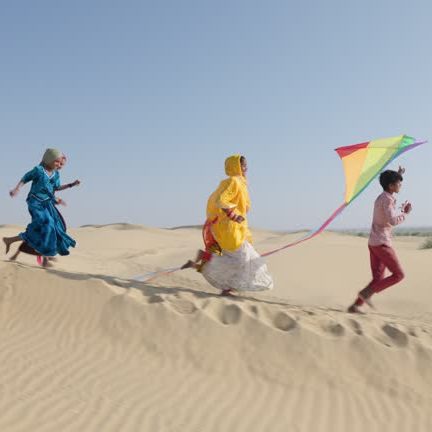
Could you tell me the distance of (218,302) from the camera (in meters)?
5.34

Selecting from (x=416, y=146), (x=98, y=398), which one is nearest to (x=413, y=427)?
(x=98, y=398)

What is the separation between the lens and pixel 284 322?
497cm

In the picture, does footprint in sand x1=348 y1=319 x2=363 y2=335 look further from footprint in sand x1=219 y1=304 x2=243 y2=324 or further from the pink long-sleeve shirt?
the pink long-sleeve shirt

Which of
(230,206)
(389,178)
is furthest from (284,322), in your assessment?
(389,178)

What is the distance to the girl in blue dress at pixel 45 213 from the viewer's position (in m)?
7.07

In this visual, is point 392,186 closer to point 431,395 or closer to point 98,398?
point 431,395

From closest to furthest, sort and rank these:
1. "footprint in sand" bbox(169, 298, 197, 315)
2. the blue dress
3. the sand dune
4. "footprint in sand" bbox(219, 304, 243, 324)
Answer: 1. the sand dune
2. "footprint in sand" bbox(219, 304, 243, 324)
3. "footprint in sand" bbox(169, 298, 197, 315)
4. the blue dress

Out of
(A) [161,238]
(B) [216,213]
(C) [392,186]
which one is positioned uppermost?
(C) [392,186]

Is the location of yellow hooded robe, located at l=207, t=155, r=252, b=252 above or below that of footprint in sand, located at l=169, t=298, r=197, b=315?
above

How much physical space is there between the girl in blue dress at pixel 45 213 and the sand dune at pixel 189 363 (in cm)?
83

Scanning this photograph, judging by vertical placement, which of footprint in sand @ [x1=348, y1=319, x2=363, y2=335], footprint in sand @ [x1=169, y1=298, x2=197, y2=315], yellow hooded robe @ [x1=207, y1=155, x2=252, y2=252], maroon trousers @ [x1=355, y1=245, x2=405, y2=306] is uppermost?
yellow hooded robe @ [x1=207, y1=155, x2=252, y2=252]

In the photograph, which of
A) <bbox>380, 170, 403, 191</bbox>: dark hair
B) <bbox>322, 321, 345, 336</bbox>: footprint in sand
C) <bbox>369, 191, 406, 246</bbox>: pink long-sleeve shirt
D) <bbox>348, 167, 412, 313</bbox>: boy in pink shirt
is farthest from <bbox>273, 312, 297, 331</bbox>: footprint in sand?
<bbox>380, 170, 403, 191</bbox>: dark hair

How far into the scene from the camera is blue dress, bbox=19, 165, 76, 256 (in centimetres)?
707

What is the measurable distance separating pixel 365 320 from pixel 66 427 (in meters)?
3.27
